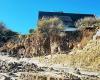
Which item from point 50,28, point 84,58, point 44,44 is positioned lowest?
point 84,58

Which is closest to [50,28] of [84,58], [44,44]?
[44,44]

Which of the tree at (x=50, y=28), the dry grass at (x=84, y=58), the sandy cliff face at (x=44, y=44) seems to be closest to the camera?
the dry grass at (x=84, y=58)

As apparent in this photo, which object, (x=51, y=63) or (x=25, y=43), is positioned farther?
(x=25, y=43)

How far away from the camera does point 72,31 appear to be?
3422 centimetres

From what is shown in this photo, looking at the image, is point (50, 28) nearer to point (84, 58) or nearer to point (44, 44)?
point (44, 44)

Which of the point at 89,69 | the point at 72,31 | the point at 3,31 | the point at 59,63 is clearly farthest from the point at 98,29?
the point at 3,31

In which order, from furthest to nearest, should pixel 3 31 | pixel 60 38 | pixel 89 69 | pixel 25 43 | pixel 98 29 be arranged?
pixel 3 31 → pixel 25 43 → pixel 60 38 → pixel 98 29 → pixel 89 69

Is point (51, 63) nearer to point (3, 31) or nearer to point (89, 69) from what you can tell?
point (89, 69)

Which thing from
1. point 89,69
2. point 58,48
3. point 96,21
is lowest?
point 89,69

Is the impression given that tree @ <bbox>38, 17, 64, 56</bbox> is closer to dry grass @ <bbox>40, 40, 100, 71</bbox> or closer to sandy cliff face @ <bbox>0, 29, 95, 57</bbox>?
sandy cliff face @ <bbox>0, 29, 95, 57</bbox>

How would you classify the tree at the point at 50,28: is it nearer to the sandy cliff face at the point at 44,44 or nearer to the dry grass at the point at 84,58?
the sandy cliff face at the point at 44,44

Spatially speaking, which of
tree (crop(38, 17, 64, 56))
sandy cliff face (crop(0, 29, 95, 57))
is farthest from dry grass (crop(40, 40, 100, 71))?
tree (crop(38, 17, 64, 56))

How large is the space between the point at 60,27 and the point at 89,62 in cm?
1016

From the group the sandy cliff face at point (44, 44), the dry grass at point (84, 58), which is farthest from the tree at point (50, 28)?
the dry grass at point (84, 58)
